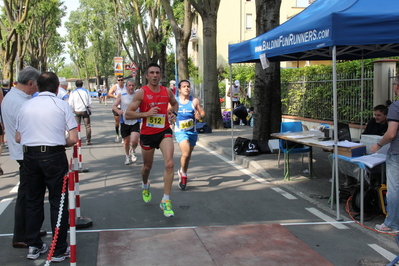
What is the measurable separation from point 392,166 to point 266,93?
602 centimetres

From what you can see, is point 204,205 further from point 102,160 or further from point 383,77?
point 383,77

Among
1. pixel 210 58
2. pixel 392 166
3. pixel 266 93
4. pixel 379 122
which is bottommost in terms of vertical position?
pixel 392 166

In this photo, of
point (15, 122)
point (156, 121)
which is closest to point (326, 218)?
point (156, 121)

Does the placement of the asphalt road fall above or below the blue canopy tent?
below

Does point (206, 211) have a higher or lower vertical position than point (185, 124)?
lower

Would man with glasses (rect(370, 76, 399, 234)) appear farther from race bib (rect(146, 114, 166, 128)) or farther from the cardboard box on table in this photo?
race bib (rect(146, 114, 166, 128))

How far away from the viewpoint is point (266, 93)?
10969 mm

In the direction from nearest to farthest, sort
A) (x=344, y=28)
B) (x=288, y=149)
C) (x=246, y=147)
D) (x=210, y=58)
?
(x=344, y=28), (x=288, y=149), (x=246, y=147), (x=210, y=58)

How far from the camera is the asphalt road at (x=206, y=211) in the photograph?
15.8 ft

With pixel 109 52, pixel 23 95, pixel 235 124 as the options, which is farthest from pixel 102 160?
pixel 109 52

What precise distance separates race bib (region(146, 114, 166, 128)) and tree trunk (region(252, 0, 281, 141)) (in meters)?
5.34

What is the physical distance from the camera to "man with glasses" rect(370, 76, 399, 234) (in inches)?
194

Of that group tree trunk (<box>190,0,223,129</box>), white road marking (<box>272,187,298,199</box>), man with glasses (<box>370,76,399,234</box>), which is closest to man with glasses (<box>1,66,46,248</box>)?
man with glasses (<box>370,76,399,234</box>)

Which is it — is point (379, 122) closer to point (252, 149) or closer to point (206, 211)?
point (252, 149)
